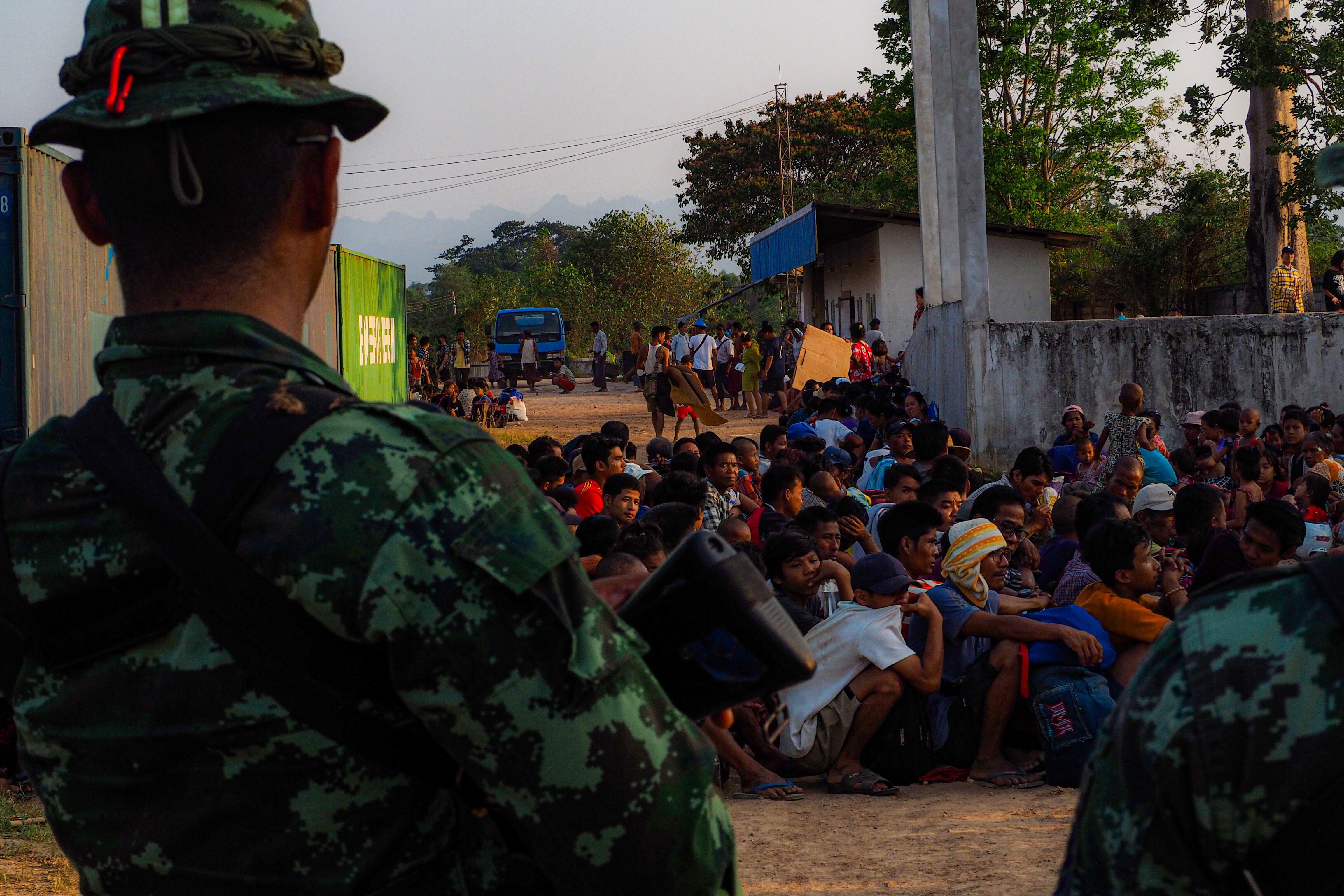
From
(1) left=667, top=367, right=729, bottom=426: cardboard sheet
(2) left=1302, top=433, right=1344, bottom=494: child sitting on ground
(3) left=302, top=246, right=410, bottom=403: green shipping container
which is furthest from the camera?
(1) left=667, top=367, right=729, bottom=426: cardboard sheet

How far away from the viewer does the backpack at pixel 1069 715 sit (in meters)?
4.90

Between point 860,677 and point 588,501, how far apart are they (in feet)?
8.48

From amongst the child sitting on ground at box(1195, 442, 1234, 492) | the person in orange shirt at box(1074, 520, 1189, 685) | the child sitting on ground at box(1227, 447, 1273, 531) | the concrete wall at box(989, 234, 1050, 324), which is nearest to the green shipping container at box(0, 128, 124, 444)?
the person in orange shirt at box(1074, 520, 1189, 685)

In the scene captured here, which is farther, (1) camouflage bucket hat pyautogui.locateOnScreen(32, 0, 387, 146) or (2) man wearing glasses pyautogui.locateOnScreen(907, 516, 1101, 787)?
(2) man wearing glasses pyautogui.locateOnScreen(907, 516, 1101, 787)

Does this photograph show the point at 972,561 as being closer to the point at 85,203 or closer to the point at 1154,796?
the point at 1154,796

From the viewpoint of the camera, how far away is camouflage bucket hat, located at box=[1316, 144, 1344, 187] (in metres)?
1.29

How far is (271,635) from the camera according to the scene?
110 centimetres

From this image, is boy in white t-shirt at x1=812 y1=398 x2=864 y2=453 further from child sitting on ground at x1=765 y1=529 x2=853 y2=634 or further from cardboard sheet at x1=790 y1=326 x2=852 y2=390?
child sitting on ground at x1=765 y1=529 x2=853 y2=634

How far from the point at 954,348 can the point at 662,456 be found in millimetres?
4509

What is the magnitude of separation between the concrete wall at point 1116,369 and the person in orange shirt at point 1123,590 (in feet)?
23.9


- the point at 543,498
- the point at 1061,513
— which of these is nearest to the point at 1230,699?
the point at 543,498

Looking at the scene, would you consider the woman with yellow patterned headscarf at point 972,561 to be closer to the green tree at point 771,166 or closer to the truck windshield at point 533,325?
the truck windshield at point 533,325

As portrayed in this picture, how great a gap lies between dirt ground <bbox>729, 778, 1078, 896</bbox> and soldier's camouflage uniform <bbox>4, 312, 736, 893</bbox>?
3.13 metres

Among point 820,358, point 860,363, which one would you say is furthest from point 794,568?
point 860,363
